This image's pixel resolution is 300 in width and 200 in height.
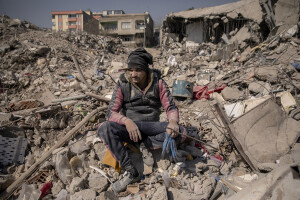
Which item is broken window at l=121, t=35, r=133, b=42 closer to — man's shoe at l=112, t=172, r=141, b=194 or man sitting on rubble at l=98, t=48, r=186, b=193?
man sitting on rubble at l=98, t=48, r=186, b=193

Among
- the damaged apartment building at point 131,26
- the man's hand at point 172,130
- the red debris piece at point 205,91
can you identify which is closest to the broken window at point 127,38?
the damaged apartment building at point 131,26

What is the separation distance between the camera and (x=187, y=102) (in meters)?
3.91

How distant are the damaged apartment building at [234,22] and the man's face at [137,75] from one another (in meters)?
6.61

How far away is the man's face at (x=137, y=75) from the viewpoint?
7.17ft

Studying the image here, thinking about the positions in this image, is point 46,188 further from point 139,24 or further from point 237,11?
point 139,24

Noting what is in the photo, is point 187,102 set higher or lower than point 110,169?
higher

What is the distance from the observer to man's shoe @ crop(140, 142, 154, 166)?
7.26 ft

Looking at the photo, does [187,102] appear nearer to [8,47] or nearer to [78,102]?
[78,102]

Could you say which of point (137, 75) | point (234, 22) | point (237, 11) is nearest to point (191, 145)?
point (137, 75)

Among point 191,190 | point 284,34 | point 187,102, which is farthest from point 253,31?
point 191,190

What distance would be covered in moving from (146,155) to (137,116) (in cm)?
54

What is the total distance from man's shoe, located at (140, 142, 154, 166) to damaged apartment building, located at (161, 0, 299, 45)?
274 inches

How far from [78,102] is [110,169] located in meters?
2.05

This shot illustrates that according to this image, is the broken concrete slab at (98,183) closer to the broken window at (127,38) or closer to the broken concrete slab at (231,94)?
the broken concrete slab at (231,94)
